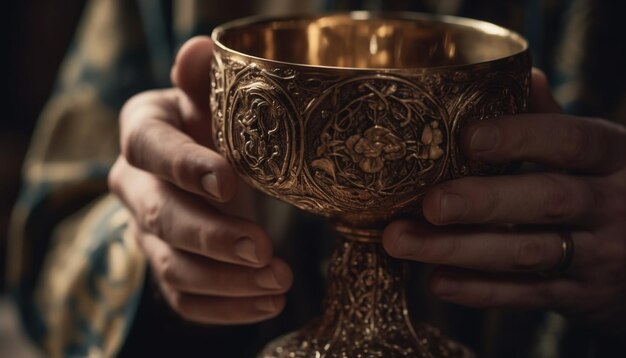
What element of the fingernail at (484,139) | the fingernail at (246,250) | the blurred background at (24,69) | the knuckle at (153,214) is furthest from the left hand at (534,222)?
the blurred background at (24,69)

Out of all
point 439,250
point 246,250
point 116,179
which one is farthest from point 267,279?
point 116,179

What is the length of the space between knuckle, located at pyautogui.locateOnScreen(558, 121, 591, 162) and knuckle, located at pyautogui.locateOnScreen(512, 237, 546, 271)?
0.07 meters

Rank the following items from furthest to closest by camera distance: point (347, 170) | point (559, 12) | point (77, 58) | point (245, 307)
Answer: point (77, 58) < point (559, 12) < point (245, 307) < point (347, 170)

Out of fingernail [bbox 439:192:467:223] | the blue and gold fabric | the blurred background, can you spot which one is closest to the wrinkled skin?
fingernail [bbox 439:192:467:223]

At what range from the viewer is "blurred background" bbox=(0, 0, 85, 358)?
2.11 metres

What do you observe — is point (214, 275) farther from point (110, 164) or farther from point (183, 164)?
point (110, 164)

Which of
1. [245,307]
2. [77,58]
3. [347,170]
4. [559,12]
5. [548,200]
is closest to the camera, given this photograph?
[347,170]

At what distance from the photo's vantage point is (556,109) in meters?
0.72

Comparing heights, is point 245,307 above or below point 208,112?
below

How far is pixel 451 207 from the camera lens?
52cm

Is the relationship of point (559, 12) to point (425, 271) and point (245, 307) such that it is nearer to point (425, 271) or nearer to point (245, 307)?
point (425, 271)

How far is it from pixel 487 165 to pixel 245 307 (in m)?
0.26

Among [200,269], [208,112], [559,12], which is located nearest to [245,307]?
[200,269]

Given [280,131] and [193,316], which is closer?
[280,131]
